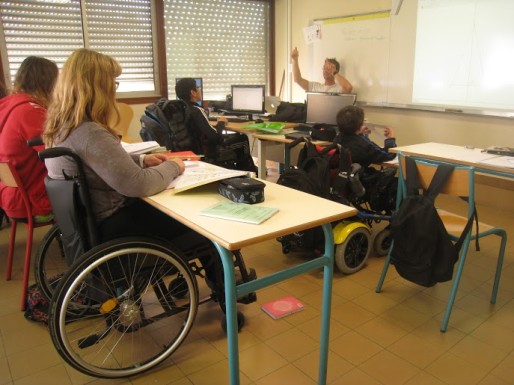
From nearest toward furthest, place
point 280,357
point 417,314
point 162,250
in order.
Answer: point 162,250 < point 280,357 < point 417,314

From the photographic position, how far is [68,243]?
1639mm

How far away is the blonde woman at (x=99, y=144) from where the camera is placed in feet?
4.93

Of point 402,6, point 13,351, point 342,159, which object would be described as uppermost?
point 402,6

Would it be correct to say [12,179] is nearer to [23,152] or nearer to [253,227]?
[23,152]

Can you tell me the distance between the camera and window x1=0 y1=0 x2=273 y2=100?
172 inches

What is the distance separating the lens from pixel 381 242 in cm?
283

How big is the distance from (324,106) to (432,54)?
1.09m

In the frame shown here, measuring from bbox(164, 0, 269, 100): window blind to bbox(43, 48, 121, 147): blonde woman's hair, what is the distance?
12.5 feet

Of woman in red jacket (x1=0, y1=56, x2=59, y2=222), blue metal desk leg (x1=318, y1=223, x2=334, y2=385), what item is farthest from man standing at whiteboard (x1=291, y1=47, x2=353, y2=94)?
blue metal desk leg (x1=318, y1=223, x2=334, y2=385)

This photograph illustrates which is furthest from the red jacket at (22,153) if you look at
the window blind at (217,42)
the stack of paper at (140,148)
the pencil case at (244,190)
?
the window blind at (217,42)

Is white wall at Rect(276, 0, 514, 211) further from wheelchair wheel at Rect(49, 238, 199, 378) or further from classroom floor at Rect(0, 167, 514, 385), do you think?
wheelchair wheel at Rect(49, 238, 199, 378)

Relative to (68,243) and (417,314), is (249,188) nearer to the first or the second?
(68,243)

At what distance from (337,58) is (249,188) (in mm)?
3908

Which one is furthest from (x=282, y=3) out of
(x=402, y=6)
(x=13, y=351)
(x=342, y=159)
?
(x=13, y=351)
